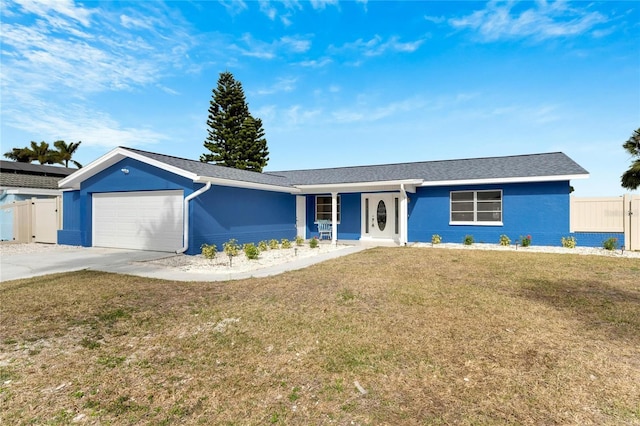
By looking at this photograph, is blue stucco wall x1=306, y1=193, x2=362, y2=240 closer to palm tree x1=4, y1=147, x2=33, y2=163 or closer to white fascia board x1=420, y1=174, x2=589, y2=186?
white fascia board x1=420, y1=174, x2=589, y2=186

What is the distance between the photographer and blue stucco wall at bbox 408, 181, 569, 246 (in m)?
13.9

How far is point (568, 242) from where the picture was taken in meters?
13.4

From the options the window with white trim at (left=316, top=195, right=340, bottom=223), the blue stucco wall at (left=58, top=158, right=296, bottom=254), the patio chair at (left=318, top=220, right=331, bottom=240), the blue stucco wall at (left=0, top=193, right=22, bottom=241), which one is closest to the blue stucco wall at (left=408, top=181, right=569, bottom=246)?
the patio chair at (left=318, top=220, right=331, bottom=240)

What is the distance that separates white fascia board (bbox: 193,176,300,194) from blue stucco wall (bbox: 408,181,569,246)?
636 cm

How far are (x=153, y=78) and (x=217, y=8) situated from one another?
224 inches

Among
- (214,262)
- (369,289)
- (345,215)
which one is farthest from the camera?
(345,215)

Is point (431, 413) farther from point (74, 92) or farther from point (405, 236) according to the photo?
point (74, 92)

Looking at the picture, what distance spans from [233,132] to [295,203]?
78.1 feet

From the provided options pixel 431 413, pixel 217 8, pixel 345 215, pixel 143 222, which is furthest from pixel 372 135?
pixel 431 413

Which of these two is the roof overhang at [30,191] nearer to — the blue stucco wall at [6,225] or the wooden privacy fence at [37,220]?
the blue stucco wall at [6,225]

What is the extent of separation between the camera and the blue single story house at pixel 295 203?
1291 cm

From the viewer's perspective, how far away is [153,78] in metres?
16.6

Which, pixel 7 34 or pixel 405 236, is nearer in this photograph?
pixel 7 34

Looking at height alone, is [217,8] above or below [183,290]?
above
